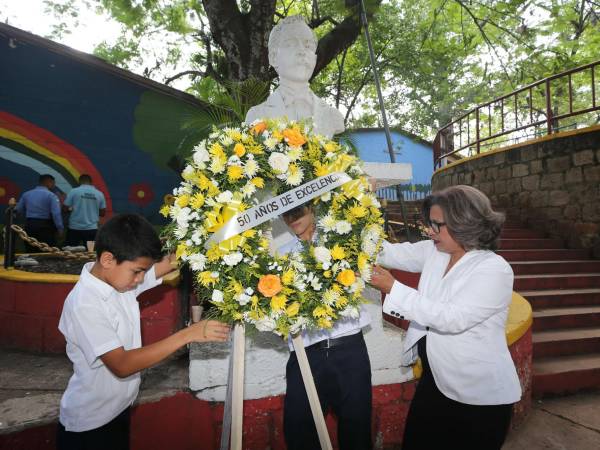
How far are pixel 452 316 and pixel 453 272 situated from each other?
0.27 metres

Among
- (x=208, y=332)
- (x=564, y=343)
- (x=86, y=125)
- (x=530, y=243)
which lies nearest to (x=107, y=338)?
(x=208, y=332)

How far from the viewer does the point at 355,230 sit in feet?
5.60

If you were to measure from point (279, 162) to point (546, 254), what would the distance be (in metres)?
7.02

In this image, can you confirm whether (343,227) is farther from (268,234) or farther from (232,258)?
(232,258)

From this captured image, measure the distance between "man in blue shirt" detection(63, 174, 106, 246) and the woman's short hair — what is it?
19.7ft

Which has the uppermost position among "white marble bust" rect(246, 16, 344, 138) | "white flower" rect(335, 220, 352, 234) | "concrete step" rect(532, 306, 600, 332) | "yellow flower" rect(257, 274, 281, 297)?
"white marble bust" rect(246, 16, 344, 138)

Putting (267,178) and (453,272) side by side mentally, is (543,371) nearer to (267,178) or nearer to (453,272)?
(453,272)

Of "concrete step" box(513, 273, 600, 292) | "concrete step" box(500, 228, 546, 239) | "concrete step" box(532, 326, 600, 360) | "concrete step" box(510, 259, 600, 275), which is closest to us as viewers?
"concrete step" box(532, 326, 600, 360)

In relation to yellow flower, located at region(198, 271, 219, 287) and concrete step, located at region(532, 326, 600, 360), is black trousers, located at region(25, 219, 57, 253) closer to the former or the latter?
yellow flower, located at region(198, 271, 219, 287)

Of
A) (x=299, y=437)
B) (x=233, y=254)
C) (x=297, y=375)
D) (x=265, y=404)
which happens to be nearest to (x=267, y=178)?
(x=233, y=254)

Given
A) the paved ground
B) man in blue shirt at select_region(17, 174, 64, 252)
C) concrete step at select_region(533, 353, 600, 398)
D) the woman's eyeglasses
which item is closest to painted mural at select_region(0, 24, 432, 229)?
man in blue shirt at select_region(17, 174, 64, 252)

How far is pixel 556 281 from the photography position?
19.8 ft

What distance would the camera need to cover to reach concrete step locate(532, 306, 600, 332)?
5.00 m

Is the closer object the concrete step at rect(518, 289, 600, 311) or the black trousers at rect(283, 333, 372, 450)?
the black trousers at rect(283, 333, 372, 450)
